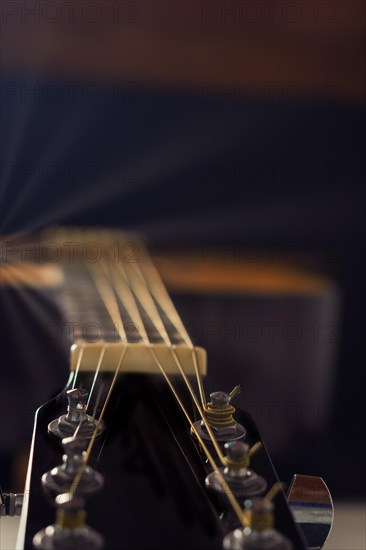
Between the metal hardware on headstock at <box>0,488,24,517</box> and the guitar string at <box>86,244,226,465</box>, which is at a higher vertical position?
the guitar string at <box>86,244,226,465</box>

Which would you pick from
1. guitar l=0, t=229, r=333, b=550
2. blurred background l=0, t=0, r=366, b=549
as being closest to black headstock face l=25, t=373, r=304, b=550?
guitar l=0, t=229, r=333, b=550

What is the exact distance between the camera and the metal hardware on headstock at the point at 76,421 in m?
0.75

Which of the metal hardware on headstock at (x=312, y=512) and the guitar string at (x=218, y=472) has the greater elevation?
the guitar string at (x=218, y=472)

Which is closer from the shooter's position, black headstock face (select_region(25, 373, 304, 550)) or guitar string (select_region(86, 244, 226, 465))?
black headstock face (select_region(25, 373, 304, 550))

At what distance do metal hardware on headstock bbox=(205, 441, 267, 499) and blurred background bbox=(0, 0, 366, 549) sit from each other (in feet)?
4.95

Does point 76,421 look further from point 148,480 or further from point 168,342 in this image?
point 168,342

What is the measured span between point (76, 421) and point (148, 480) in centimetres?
13

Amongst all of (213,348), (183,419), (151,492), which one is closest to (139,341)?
(183,419)

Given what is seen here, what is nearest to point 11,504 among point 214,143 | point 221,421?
point 221,421

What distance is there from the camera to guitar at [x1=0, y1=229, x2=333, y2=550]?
0.55 metres

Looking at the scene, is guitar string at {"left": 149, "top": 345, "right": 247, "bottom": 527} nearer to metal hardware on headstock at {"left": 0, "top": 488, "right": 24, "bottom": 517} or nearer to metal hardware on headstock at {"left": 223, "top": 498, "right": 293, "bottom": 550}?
metal hardware on headstock at {"left": 223, "top": 498, "right": 293, "bottom": 550}

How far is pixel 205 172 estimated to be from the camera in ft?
7.50

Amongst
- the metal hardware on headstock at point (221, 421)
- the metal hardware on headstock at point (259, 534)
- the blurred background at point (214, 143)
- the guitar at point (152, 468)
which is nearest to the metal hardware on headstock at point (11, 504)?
the guitar at point (152, 468)

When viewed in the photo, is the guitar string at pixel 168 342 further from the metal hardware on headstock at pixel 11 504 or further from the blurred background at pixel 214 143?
the blurred background at pixel 214 143
